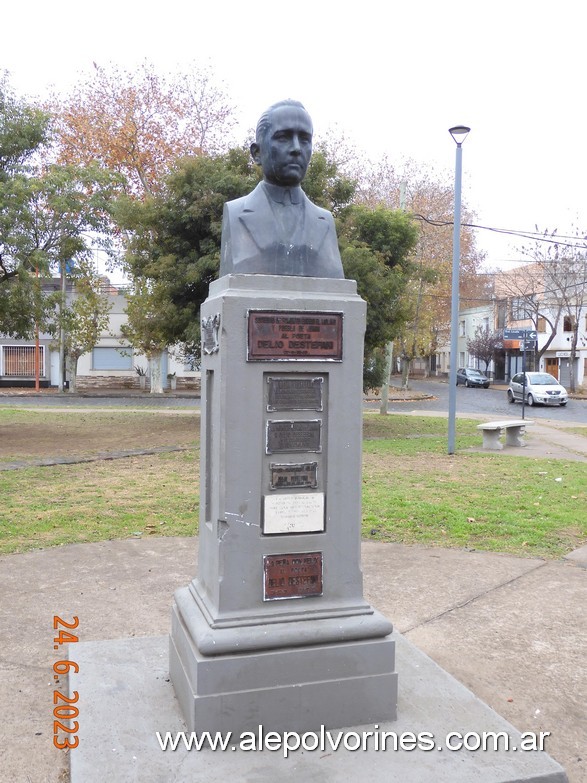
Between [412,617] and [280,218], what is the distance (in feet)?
9.59

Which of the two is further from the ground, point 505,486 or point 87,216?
point 87,216

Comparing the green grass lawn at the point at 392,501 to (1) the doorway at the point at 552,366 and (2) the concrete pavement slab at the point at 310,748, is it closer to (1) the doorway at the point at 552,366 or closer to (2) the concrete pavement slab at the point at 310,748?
(2) the concrete pavement slab at the point at 310,748

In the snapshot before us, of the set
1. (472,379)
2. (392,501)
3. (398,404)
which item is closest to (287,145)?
(392,501)

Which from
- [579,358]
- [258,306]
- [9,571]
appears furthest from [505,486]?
[579,358]

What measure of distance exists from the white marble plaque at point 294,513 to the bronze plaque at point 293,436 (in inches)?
8.9

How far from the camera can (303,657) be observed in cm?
327

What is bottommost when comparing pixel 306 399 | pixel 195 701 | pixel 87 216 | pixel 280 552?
pixel 195 701

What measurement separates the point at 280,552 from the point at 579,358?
149ft

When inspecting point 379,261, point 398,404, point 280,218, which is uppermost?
point 379,261

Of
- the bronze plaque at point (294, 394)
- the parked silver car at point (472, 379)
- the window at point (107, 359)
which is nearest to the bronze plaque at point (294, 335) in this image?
the bronze plaque at point (294, 394)

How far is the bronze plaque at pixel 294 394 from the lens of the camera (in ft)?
11.0

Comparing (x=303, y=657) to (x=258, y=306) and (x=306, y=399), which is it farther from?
(x=258, y=306)

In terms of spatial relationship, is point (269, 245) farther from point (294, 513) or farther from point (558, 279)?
point (558, 279)

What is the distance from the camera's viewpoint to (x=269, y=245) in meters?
3.50
